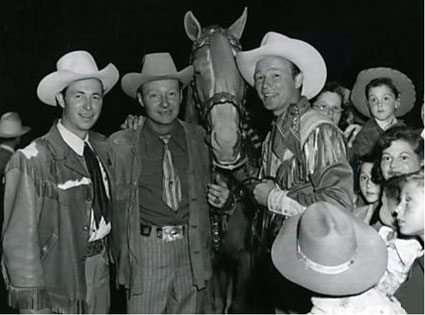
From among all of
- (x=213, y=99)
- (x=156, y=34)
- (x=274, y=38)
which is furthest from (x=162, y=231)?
(x=156, y=34)

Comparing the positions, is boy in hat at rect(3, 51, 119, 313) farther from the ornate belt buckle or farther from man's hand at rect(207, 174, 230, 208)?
man's hand at rect(207, 174, 230, 208)

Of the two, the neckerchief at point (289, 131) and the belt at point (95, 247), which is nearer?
the neckerchief at point (289, 131)

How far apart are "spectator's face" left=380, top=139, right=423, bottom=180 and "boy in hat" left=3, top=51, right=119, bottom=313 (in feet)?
5.08

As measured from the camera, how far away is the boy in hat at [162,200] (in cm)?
357

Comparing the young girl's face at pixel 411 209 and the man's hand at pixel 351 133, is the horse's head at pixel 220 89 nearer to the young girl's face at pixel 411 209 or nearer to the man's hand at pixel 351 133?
the man's hand at pixel 351 133

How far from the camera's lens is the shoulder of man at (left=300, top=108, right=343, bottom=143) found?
2822 mm

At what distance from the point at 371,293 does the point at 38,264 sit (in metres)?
1.67

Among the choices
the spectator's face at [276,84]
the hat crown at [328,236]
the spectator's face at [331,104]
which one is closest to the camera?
the hat crown at [328,236]

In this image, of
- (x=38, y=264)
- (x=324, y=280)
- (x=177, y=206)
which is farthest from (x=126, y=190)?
(x=324, y=280)

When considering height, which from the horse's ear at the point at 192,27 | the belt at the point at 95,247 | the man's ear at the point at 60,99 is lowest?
the belt at the point at 95,247

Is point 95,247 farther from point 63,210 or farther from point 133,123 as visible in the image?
point 133,123

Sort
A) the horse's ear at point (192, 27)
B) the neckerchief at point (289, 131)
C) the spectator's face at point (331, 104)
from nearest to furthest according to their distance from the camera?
the neckerchief at point (289, 131)
the horse's ear at point (192, 27)
the spectator's face at point (331, 104)

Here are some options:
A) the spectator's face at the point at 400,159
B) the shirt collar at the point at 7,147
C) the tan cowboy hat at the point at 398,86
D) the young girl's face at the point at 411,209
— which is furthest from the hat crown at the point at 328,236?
the shirt collar at the point at 7,147

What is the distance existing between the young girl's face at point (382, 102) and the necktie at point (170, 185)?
1608mm
